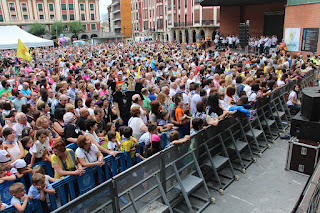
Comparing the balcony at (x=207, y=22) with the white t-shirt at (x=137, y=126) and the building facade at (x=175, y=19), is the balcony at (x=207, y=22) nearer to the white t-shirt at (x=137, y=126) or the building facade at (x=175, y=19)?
the building facade at (x=175, y=19)

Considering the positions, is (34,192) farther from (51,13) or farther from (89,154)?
(51,13)

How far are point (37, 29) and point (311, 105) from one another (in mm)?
78561

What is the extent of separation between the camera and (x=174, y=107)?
636cm

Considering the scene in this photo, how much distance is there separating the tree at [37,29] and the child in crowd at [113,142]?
7705 centimetres

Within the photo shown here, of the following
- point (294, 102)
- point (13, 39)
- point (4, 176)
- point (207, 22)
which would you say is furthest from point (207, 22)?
point (4, 176)

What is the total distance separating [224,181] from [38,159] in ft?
12.8

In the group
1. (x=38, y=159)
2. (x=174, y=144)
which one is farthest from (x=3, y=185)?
(x=174, y=144)

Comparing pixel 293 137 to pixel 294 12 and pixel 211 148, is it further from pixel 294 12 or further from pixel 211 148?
pixel 294 12

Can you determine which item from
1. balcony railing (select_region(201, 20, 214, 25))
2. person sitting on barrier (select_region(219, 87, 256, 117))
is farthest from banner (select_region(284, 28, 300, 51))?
balcony railing (select_region(201, 20, 214, 25))

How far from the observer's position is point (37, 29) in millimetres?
71188

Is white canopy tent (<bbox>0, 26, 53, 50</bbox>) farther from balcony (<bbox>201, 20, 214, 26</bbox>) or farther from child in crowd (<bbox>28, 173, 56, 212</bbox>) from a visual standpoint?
balcony (<bbox>201, 20, 214, 26</bbox>)

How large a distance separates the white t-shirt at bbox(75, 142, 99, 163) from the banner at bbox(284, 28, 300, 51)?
20.3m

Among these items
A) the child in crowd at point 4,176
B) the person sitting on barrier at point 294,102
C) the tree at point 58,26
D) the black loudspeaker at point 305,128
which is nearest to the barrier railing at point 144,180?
the child in crowd at point 4,176

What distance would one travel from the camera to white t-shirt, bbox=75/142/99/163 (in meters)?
4.36
